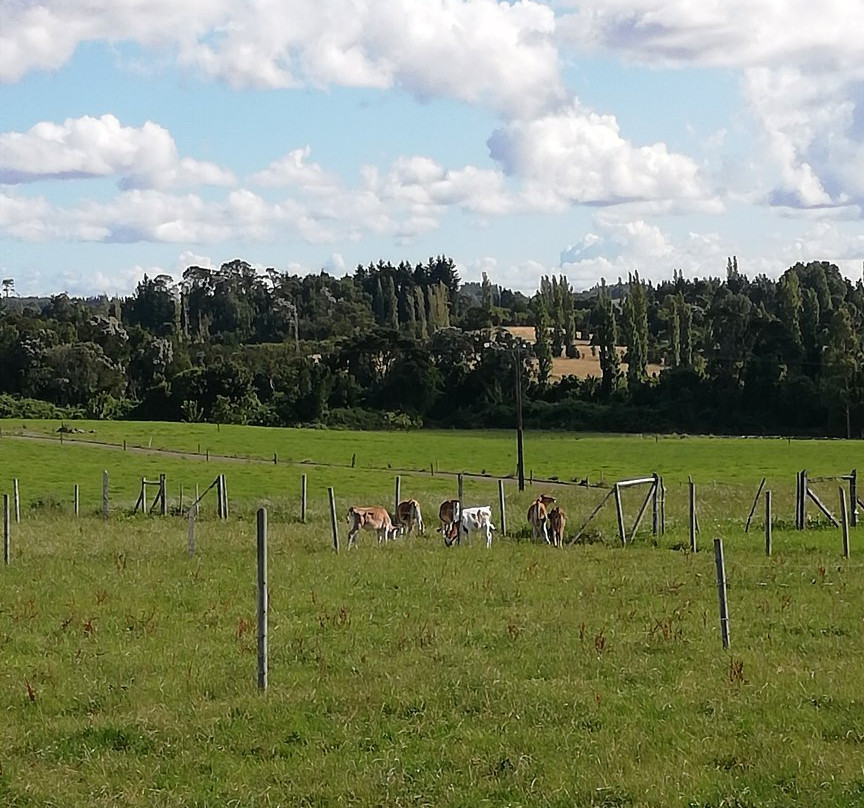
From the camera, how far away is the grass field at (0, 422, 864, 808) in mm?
11469

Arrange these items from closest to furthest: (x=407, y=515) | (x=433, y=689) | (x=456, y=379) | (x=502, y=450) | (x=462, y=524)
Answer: (x=433, y=689) → (x=462, y=524) → (x=407, y=515) → (x=502, y=450) → (x=456, y=379)

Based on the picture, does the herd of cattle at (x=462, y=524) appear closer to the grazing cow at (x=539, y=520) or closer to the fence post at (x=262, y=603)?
the grazing cow at (x=539, y=520)

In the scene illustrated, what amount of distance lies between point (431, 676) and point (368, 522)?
1870 cm

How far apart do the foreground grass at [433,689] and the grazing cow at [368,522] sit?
7.32 meters

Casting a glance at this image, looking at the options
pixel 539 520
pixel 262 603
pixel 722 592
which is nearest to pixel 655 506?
pixel 539 520

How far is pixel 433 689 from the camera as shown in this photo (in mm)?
14703

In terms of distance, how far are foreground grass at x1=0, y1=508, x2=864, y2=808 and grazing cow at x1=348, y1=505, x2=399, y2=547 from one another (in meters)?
7.32

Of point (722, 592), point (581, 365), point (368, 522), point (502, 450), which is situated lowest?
point (502, 450)

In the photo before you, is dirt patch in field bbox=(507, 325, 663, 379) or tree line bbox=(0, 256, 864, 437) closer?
tree line bbox=(0, 256, 864, 437)

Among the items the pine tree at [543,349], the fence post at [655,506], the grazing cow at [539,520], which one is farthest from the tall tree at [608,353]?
the grazing cow at [539,520]

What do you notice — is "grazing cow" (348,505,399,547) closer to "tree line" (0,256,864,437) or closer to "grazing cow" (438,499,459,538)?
"grazing cow" (438,499,459,538)

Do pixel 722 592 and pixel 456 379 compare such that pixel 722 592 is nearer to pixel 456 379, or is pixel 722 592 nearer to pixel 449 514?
pixel 449 514

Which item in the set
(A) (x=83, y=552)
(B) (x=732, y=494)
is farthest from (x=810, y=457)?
(A) (x=83, y=552)

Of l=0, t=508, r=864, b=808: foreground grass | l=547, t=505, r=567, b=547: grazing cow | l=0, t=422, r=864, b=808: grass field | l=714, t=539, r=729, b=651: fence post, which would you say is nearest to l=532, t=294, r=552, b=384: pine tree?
l=547, t=505, r=567, b=547: grazing cow
